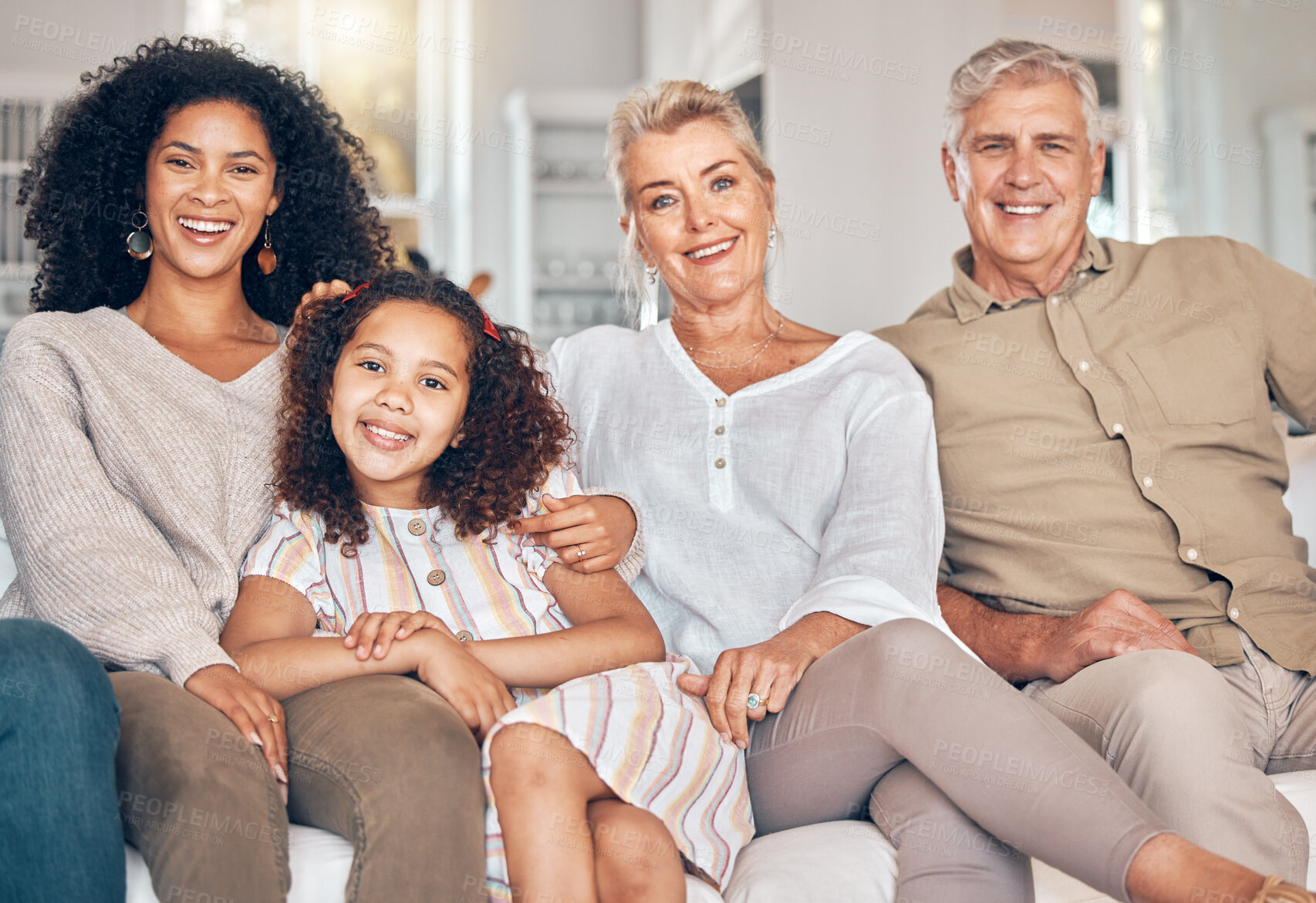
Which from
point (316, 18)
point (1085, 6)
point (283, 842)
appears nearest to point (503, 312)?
point (316, 18)

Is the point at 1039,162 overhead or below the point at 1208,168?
below

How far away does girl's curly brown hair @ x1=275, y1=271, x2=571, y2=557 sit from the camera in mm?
1510

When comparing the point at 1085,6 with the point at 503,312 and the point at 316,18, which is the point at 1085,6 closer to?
the point at 503,312

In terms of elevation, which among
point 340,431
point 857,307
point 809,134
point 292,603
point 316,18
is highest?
point 316,18

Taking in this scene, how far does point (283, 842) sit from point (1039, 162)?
5.18 feet

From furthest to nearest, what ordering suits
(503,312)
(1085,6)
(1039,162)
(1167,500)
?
(503,312) < (1085,6) < (1039,162) < (1167,500)

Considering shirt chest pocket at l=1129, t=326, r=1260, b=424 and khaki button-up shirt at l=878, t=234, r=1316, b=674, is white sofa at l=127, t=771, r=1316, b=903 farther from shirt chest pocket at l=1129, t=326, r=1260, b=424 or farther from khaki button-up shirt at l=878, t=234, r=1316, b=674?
shirt chest pocket at l=1129, t=326, r=1260, b=424

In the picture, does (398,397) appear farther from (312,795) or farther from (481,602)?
(312,795)

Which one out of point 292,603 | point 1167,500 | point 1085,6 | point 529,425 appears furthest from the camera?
point 1085,6

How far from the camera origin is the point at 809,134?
342 cm

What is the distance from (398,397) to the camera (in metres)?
1.47

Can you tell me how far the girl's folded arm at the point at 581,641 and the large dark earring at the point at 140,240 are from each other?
85 cm

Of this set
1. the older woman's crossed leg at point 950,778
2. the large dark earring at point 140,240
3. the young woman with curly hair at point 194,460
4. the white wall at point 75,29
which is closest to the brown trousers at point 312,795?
the young woman with curly hair at point 194,460

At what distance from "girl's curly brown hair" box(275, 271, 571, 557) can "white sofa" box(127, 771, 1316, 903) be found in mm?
437
